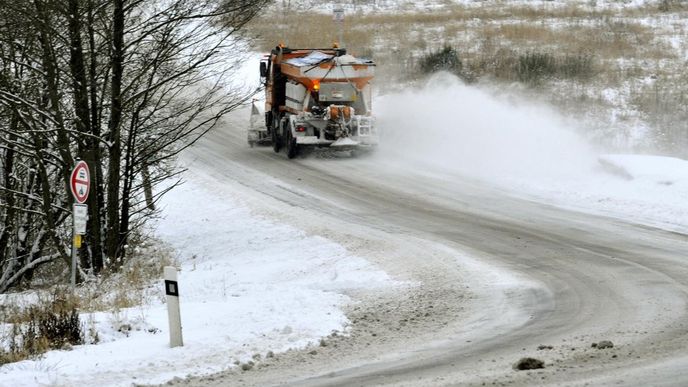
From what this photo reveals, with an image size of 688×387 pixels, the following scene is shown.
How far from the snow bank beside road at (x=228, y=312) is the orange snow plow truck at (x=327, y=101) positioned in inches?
274

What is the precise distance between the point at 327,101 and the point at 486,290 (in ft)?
45.4

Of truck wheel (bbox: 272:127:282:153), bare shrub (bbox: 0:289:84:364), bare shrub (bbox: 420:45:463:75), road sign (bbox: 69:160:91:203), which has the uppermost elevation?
bare shrub (bbox: 420:45:463:75)

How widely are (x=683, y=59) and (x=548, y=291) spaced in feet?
86.5

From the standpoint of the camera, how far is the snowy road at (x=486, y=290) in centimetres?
723

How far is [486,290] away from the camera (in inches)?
422

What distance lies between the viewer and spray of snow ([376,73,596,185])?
21.6 meters

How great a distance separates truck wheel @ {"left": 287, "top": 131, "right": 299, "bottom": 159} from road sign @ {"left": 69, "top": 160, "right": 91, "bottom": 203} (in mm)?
11904

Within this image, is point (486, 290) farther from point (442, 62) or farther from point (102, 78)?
point (442, 62)

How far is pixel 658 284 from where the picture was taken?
34.8 ft

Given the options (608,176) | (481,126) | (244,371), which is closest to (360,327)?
(244,371)

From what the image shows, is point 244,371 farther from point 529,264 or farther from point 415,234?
point 415,234

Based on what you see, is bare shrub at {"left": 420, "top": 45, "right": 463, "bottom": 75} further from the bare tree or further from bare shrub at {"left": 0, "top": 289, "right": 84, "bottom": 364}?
bare shrub at {"left": 0, "top": 289, "right": 84, "bottom": 364}

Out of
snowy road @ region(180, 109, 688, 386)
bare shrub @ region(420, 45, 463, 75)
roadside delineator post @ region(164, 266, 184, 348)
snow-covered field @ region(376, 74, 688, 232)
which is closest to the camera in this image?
snowy road @ region(180, 109, 688, 386)

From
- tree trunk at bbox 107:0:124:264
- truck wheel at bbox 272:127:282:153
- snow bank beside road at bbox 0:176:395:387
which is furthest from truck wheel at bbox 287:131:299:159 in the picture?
tree trunk at bbox 107:0:124:264
